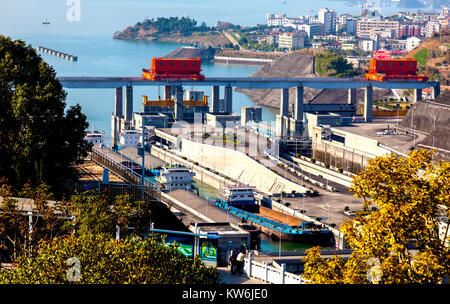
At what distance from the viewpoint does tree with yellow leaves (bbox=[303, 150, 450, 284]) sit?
12.8m

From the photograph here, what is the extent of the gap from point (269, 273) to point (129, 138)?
38.9 m

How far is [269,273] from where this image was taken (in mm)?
18875

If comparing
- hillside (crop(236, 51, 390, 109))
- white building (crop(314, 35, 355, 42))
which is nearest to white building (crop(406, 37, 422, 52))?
white building (crop(314, 35, 355, 42))

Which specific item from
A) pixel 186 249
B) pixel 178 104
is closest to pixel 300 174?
pixel 178 104

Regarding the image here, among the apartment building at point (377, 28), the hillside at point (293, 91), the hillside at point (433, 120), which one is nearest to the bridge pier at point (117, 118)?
the hillside at point (433, 120)

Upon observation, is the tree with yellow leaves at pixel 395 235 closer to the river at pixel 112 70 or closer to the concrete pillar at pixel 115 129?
the river at pixel 112 70

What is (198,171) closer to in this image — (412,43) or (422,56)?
(422,56)

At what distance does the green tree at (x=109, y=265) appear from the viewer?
46.1 feet

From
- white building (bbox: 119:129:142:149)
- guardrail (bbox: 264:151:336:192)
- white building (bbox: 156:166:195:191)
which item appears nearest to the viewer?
white building (bbox: 156:166:195:191)

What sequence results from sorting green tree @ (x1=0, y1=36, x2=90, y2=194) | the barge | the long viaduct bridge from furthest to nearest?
the long viaduct bridge, the barge, green tree @ (x1=0, y1=36, x2=90, y2=194)

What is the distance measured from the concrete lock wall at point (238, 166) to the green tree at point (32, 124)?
56.1 feet

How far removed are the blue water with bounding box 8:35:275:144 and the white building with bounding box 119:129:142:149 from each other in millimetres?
3329

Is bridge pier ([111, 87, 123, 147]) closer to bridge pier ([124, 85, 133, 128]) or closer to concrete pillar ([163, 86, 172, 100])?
bridge pier ([124, 85, 133, 128])

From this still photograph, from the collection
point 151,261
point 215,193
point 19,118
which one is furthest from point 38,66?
point 215,193
